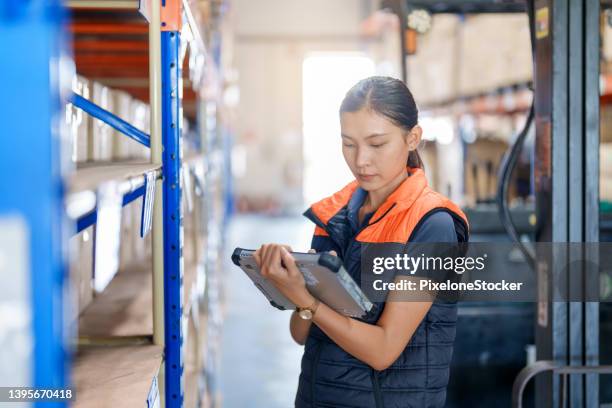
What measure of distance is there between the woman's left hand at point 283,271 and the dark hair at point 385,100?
1.40 ft

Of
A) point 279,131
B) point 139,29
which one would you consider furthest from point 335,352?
point 279,131

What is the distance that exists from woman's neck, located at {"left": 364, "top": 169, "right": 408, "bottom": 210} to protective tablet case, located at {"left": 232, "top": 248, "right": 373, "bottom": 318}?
1.01ft

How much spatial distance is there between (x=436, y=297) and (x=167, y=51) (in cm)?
95

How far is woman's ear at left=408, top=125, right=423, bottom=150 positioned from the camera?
1978mm

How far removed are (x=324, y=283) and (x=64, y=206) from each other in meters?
0.94

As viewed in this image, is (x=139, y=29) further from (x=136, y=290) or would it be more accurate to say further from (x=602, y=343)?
(x=602, y=343)

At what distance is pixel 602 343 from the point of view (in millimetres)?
4129

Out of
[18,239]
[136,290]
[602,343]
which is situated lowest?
[602,343]

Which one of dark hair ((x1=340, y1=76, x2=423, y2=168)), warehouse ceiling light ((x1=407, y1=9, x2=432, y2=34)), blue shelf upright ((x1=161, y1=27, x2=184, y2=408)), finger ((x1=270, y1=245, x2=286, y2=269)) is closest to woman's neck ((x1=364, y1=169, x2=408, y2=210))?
dark hair ((x1=340, y1=76, x2=423, y2=168))

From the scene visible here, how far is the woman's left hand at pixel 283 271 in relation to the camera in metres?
1.75

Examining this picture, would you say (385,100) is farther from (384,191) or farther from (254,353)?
(254,353)

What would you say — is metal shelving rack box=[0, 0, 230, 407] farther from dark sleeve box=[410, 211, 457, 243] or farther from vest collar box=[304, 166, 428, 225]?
dark sleeve box=[410, 211, 457, 243]

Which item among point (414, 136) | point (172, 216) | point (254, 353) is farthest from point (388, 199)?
point (254, 353)

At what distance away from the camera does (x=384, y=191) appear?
6.77 ft
